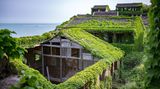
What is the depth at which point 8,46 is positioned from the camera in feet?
7.81

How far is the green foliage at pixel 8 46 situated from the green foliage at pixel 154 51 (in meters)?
3.48

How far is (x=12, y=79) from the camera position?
2.72m

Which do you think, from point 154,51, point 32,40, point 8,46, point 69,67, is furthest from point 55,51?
point 8,46

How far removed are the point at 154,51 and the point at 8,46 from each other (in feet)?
12.2

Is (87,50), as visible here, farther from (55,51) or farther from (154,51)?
(154,51)

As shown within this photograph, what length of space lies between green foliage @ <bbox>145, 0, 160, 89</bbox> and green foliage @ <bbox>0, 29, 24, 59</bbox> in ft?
11.4

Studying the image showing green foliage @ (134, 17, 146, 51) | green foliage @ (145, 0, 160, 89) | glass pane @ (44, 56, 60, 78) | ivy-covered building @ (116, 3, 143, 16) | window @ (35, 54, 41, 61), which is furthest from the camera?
ivy-covered building @ (116, 3, 143, 16)

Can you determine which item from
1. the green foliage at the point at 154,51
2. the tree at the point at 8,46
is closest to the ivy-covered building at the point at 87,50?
the green foliage at the point at 154,51

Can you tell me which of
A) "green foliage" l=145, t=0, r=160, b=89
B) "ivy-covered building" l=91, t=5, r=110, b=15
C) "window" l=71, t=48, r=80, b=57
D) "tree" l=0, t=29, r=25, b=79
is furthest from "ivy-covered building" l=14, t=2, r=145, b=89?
"ivy-covered building" l=91, t=5, r=110, b=15

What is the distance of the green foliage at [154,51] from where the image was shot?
492 centimetres

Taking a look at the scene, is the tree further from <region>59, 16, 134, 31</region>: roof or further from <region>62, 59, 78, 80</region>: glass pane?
<region>59, 16, 134, 31</region>: roof

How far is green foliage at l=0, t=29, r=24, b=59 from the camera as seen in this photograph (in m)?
2.31

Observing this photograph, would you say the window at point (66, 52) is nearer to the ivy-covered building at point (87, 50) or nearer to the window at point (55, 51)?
the ivy-covered building at point (87, 50)

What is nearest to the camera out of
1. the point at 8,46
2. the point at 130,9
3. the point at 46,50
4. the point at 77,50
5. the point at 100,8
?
the point at 8,46
